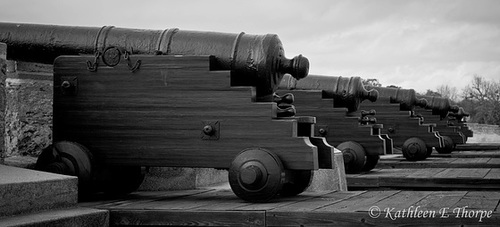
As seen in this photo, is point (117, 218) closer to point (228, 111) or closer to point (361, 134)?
point (228, 111)

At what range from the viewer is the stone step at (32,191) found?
136 inches

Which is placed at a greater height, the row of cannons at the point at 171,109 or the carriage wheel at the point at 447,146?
the row of cannons at the point at 171,109

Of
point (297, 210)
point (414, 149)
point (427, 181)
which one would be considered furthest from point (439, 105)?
point (297, 210)

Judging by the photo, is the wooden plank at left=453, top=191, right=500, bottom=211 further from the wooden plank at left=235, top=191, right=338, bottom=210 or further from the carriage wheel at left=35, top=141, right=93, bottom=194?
the carriage wheel at left=35, top=141, right=93, bottom=194

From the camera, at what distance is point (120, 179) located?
16.0ft

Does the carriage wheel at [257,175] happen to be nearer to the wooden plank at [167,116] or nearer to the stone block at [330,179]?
the wooden plank at [167,116]

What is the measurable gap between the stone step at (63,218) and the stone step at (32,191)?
4 centimetres

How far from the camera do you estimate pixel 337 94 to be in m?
8.82

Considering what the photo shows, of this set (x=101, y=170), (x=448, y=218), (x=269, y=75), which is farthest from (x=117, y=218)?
(x=448, y=218)

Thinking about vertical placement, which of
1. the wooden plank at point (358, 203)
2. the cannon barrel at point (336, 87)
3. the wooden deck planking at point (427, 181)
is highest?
the cannon barrel at point (336, 87)

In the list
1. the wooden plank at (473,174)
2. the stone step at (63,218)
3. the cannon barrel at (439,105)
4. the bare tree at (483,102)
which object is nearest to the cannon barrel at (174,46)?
the stone step at (63,218)

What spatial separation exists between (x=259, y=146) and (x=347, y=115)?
14.9 feet

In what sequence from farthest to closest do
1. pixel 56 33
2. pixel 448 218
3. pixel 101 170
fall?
pixel 56 33 → pixel 101 170 → pixel 448 218

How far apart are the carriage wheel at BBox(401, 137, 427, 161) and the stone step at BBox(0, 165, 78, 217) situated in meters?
8.03
